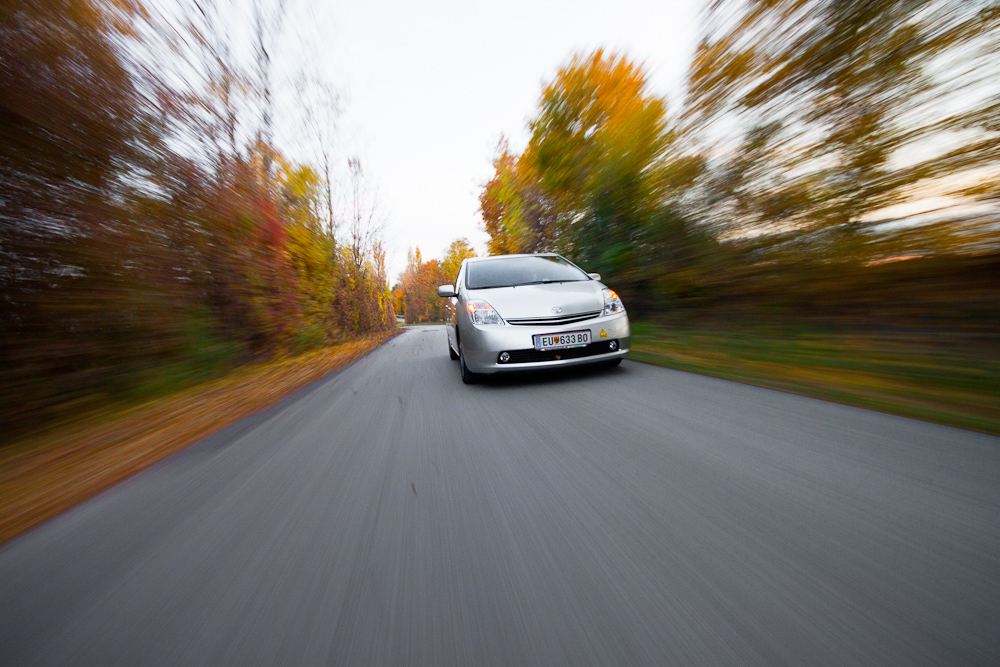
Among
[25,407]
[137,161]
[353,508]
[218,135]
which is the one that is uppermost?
[218,135]

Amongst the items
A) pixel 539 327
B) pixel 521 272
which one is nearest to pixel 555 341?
pixel 539 327

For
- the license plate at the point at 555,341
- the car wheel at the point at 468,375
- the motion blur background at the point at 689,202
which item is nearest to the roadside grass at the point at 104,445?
the motion blur background at the point at 689,202

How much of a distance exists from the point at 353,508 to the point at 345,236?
15.7 metres

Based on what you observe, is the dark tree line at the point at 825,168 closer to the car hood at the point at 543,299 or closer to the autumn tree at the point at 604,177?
the autumn tree at the point at 604,177

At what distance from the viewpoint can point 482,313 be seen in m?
4.73

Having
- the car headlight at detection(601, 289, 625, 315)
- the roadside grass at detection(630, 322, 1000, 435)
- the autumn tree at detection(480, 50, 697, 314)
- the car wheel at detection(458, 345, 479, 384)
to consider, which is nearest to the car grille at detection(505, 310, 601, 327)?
the car headlight at detection(601, 289, 625, 315)

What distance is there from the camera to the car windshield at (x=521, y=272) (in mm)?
5398

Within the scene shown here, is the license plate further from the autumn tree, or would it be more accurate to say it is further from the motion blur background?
the autumn tree

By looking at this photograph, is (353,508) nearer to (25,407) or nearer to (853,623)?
(853,623)

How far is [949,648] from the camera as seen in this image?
1083 mm

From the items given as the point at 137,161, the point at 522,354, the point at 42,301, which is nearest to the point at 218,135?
the point at 137,161

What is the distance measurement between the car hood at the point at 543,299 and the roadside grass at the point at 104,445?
8.86ft

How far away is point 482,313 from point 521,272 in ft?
3.76

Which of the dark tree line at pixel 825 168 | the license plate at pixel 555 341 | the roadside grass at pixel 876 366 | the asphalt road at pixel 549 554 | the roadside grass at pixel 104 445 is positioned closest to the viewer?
the asphalt road at pixel 549 554
